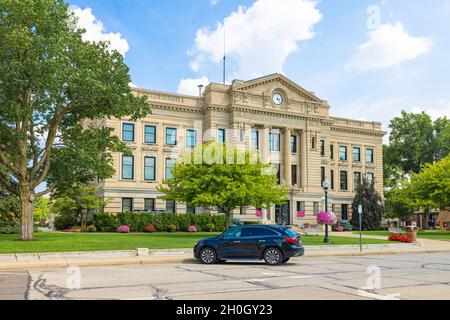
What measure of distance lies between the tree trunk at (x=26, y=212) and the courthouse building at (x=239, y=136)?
20.7m

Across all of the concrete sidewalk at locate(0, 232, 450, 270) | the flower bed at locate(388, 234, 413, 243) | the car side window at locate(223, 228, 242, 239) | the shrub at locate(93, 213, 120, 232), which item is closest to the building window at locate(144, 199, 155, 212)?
the shrub at locate(93, 213, 120, 232)

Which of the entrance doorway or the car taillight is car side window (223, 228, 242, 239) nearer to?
the car taillight

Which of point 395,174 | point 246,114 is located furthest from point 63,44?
point 395,174

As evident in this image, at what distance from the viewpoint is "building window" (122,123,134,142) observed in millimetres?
50750

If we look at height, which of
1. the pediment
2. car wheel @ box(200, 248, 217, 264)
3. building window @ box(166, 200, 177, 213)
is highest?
the pediment

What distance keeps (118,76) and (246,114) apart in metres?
26.1

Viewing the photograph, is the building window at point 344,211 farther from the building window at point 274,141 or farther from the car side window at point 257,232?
the car side window at point 257,232

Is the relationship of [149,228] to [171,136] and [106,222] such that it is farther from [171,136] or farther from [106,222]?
[171,136]

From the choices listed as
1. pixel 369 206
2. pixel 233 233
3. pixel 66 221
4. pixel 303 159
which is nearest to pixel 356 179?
pixel 369 206

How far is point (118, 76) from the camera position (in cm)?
2886

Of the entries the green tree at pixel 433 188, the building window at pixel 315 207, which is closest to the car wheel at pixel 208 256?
the green tree at pixel 433 188

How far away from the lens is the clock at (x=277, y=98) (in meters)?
56.0

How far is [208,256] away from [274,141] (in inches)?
1498

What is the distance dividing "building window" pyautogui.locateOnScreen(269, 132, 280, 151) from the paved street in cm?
3905
